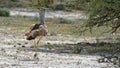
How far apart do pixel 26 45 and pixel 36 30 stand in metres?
4.47

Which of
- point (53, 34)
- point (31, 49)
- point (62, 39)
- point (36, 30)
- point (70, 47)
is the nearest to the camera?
point (36, 30)

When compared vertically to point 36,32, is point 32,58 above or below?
below

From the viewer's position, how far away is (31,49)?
2117 cm

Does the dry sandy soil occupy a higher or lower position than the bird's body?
lower

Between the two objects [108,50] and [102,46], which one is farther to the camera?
[102,46]

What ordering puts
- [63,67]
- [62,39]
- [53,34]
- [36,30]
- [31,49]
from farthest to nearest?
[53,34], [62,39], [31,49], [36,30], [63,67]

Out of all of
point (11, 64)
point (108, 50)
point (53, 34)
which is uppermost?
point (11, 64)

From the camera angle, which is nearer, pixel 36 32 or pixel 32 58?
pixel 32 58

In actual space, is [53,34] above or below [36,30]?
below

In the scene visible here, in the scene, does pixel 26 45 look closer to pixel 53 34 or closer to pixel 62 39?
pixel 62 39

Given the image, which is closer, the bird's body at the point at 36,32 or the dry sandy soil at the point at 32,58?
the dry sandy soil at the point at 32,58

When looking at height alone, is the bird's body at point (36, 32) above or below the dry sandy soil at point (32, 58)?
above

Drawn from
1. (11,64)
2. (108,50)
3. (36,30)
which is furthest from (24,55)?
Result: (108,50)

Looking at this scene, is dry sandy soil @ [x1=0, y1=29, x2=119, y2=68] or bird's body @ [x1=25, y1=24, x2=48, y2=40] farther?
bird's body @ [x1=25, y1=24, x2=48, y2=40]
